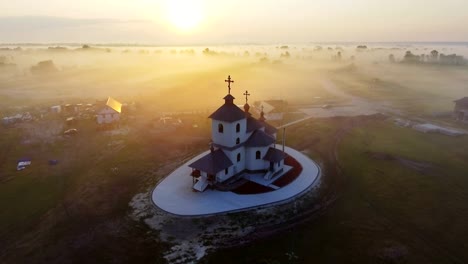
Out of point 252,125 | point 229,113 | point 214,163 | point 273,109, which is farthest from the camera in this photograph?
point 273,109

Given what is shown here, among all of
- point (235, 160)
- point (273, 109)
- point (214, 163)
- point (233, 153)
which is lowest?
point (273, 109)

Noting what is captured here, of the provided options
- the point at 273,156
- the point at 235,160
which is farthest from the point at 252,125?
the point at 235,160

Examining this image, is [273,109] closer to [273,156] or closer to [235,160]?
[273,156]

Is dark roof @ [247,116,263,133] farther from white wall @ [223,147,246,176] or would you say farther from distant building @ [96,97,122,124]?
distant building @ [96,97,122,124]

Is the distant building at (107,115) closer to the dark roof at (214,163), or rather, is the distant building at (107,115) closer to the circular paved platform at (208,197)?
the circular paved platform at (208,197)

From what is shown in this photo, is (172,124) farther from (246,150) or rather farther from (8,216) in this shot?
(8,216)

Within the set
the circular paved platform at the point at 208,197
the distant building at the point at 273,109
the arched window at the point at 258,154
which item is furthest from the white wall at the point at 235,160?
the distant building at the point at 273,109
